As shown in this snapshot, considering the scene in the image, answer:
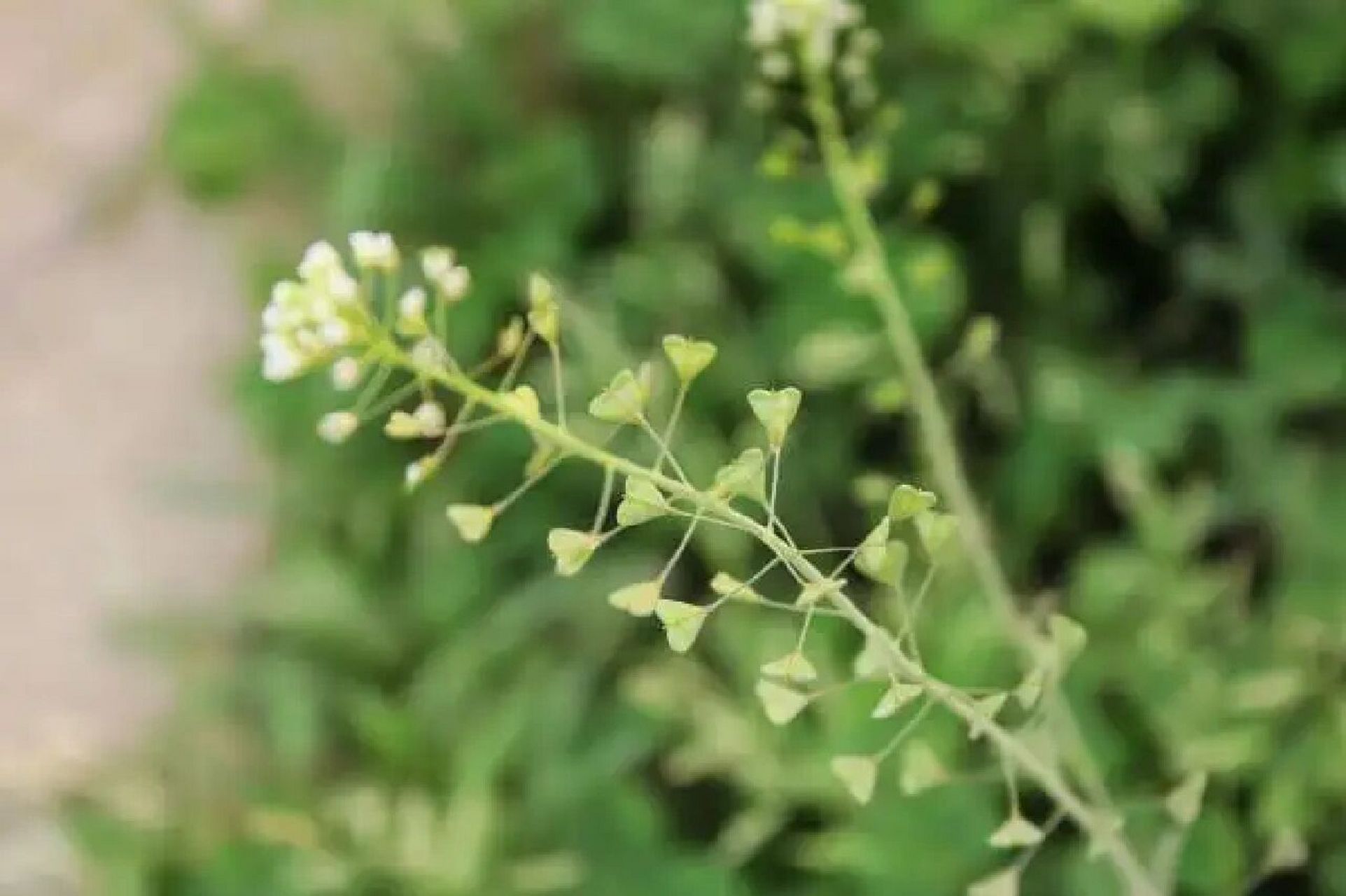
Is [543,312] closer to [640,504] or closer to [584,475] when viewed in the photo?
[640,504]

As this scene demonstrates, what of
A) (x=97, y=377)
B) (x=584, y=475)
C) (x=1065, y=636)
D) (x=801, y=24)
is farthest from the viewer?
(x=97, y=377)

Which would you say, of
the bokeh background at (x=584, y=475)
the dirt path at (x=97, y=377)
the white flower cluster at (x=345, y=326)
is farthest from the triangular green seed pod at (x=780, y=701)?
the dirt path at (x=97, y=377)

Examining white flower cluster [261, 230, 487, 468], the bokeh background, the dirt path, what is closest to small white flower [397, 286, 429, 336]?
white flower cluster [261, 230, 487, 468]

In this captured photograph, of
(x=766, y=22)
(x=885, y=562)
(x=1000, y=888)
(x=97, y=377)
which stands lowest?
(x=1000, y=888)

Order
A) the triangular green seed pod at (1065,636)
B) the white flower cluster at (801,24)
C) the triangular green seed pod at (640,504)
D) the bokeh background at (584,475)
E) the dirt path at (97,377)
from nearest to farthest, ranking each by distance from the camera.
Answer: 1. the triangular green seed pod at (640,504)
2. the triangular green seed pod at (1065,636)
3. the white flower cluster at (801,24)
4. the bokeh background at (584,475)
5. the dirt path at (97,377)

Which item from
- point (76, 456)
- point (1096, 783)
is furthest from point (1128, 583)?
point (76, 456)

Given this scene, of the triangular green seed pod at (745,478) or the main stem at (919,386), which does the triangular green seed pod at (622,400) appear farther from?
the main stem at (919,386)

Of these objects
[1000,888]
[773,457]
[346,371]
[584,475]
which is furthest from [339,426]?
[584,475]
